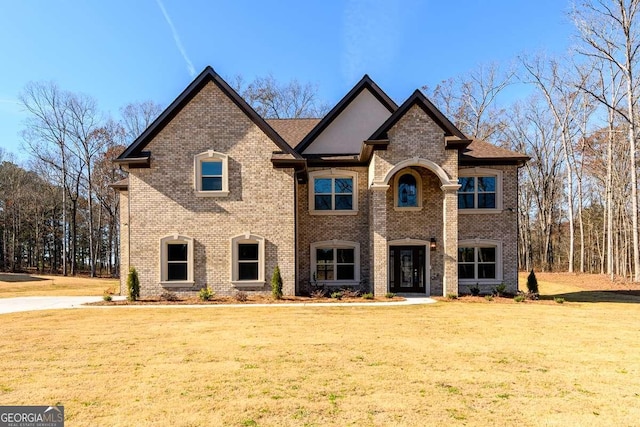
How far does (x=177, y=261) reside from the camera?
15133 millimetres

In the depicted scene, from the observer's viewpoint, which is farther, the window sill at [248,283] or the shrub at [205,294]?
the window sill at [248,283]

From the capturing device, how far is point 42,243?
47125 mm

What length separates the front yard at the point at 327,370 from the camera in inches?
176

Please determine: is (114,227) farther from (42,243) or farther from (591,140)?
(591,140)

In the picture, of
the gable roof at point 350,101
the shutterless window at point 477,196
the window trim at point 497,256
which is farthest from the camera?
the gable roof at point 350,101

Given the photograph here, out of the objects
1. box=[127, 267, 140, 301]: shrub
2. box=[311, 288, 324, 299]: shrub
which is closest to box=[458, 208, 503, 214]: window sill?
box=[311, 288, 324, 299]: shrub

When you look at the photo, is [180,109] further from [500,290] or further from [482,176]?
[500,290]

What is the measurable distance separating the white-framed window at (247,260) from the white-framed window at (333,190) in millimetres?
3160

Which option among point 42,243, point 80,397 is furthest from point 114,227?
point 80,397

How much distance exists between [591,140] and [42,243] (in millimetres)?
62651

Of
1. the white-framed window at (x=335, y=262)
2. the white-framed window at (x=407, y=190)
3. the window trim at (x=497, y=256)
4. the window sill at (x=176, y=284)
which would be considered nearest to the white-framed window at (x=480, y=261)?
the window trim at (x=497, y=256)

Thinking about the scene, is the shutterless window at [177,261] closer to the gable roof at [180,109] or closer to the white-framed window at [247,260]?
the white-framed window at [247,260]

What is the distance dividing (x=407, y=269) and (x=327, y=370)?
11.0 metres

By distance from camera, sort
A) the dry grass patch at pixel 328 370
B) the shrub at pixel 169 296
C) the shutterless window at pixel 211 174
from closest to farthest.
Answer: the dry grass patch at pixel 328 370
the shrub at pixel 169 296
the shutterless window at pixel 211 174
